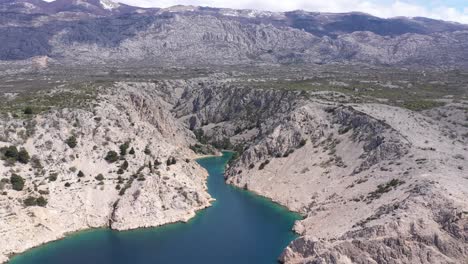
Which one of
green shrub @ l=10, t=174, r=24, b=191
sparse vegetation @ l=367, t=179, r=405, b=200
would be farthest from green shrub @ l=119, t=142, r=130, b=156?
sparse vegetation @ l=367, t=179, r=405, b=200

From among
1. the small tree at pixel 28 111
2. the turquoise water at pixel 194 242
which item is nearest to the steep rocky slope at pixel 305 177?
the small tree at pixel 28 111

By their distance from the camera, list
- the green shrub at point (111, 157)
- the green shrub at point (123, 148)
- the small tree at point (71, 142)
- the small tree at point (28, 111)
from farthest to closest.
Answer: the green shrub at point (123, 148)
the small tree at point (28, 111)
the green shrub at point (111, 157)
the small tree at point (71, 142)

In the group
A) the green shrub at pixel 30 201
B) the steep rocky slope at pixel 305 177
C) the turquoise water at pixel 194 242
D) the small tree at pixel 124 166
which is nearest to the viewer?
the steep rocky slope at pixel 305 177

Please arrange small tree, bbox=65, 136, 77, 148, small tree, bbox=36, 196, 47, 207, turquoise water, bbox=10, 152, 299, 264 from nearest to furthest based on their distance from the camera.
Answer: turquoise water, bbox=10, 152, 299, 264, small tree, bbox=36, 196, 47, 207, small tree, bbox=65, 136, 77, 148

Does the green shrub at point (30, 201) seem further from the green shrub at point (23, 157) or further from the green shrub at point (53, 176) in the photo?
the green shrub at point (23, 157)

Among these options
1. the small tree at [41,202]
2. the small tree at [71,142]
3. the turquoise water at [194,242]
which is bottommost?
the turquoise water at [194,242]

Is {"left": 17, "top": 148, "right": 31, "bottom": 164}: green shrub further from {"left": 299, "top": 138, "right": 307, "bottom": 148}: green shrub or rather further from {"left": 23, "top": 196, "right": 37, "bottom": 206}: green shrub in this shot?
{"left": 299, "top": 138, "right": 307, "bottom": 148}: green shrub

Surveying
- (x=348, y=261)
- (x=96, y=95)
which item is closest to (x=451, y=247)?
(x=348, y=261)

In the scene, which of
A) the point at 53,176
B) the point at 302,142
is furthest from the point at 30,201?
the point at 302,142

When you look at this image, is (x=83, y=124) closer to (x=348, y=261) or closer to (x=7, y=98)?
(x=7, y=98)
